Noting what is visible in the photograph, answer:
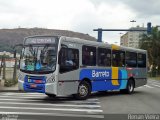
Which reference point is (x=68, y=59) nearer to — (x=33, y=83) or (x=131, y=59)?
(x=33, y=83)

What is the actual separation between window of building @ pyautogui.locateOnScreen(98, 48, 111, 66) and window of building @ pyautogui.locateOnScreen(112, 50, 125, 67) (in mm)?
575

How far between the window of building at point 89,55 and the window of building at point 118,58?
7.42 ft

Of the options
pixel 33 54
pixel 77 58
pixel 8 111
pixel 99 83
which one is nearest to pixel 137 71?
pixel 99 83

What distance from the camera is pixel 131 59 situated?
23.8 metres

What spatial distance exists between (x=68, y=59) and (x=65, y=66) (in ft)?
1.33

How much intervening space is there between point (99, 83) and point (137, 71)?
5372 millimetres

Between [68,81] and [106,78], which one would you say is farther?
[106,78]

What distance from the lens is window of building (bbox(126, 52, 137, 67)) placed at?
23203mm

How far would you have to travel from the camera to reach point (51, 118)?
11.6 meters

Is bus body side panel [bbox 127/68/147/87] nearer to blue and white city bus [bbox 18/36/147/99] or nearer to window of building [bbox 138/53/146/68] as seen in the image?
window of building [bbox 138/53/146/68]

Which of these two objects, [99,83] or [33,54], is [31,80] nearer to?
[33,54]

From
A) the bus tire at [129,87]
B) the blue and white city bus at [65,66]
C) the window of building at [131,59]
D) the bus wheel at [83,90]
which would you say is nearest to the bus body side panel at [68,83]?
the blue and white city bus at [65,66]

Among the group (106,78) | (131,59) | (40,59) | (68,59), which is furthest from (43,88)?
(131,59)

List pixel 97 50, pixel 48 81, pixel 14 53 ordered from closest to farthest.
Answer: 1. pixel 48 81
2. pixel 14 53
3. pixel 97 50
